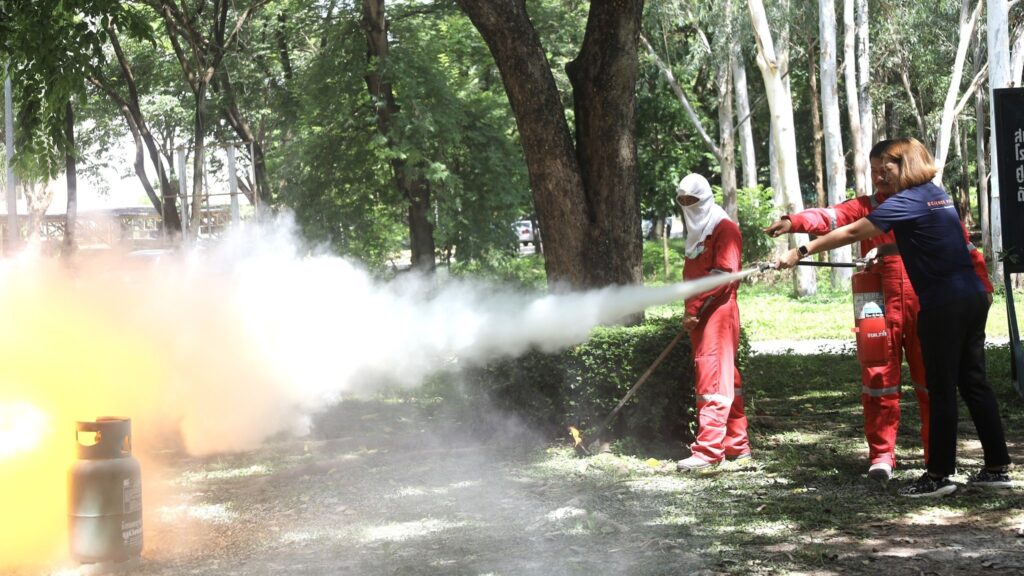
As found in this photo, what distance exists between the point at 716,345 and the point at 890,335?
1207mm

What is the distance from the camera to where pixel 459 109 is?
18969mm

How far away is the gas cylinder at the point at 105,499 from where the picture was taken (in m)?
5.51

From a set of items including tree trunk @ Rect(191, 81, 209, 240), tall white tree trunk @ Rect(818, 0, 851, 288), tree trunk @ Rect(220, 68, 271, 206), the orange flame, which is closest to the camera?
the orange flame

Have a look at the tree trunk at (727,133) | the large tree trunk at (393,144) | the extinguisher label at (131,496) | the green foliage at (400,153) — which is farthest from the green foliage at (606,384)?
the tree trunk at (727,133)

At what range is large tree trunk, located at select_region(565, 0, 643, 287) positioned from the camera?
8.71 meters

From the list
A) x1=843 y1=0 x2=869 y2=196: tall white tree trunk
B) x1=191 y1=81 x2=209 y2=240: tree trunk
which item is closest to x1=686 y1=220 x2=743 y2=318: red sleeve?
x1=191 y1=81 x2=209 y2=240: tree trunk

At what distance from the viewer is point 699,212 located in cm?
745

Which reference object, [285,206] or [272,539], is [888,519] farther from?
[285,206]

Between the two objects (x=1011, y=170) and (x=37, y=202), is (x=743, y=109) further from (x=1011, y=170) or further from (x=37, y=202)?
(x=1011, y=170)

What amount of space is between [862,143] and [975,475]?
22233mm

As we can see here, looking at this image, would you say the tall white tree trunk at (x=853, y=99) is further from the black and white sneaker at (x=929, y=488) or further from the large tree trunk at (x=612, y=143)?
the black and white sneaker at (x=929, y=488)

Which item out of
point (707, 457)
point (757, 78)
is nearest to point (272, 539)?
point (707, 457)

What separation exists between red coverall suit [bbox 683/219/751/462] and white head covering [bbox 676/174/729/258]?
5cm

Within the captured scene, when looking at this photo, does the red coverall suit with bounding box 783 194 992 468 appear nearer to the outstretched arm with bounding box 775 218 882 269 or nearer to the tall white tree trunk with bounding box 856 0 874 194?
the outstretched arm with bounding box 775 218 882 269
